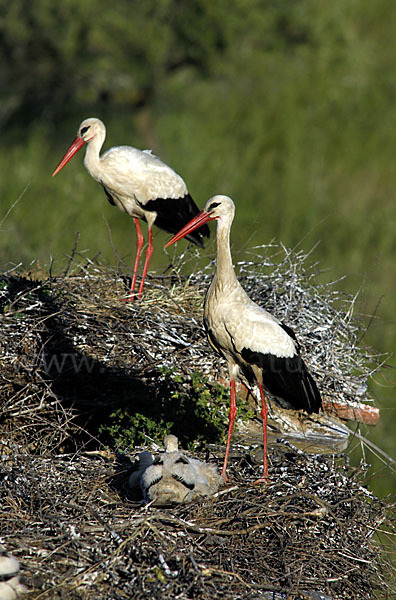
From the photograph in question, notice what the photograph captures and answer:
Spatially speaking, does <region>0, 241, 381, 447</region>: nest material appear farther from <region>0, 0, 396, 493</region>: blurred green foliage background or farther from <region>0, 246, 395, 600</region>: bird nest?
<region>0, 0, 396, 493</region>: blurred green foliage background

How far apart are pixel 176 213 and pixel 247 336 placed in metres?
2.25

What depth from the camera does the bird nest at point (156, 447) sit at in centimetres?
324

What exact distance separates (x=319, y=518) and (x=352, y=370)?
197 centimetres

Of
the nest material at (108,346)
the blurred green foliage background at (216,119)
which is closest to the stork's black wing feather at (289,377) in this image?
the nest material at (108,346)

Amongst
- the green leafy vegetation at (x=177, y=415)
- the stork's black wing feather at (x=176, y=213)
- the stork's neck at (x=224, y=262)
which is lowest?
the green leafy vegetation at (x=177, y=415)

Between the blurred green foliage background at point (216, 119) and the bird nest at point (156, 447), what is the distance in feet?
11.3

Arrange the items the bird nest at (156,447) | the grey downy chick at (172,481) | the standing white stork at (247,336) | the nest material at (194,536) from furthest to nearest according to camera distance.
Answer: the standing white stork at (247,336) → the grey downy chick at (172,481) → the bird nest at (156,447) → the nest material at (194,536)

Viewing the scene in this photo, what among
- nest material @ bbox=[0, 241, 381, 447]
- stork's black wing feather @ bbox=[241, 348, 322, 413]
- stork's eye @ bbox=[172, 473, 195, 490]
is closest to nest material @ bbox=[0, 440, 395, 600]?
stork's eye @ bbox=[172, 473, 195, 490]

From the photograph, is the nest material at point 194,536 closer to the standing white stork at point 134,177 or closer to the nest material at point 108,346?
the nest material at point 108,346

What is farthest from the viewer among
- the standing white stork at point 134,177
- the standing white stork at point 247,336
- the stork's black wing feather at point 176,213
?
the stork's black wing feather at point 176,213

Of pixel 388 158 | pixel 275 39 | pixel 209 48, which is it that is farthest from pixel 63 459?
pixel 388 158

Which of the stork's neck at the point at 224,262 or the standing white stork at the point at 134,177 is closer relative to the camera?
the stork's neck at the point at 224,262

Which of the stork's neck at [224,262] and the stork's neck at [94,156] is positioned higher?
the stork's neck at [94,156]

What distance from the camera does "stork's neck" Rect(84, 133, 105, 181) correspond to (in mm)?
5984
